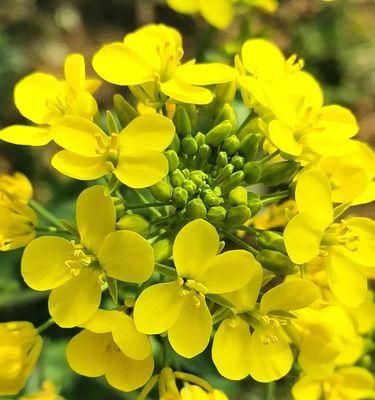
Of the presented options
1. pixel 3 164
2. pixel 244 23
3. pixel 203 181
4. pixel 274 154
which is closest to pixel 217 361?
pixel 203 181

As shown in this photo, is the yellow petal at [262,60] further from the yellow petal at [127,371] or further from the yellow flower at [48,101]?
the yellow petal at [127,371]

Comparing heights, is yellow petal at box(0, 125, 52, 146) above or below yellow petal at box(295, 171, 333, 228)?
below

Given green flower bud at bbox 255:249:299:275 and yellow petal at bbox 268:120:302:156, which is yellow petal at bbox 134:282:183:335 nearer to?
green flower bud at bbox 255:249:299:275

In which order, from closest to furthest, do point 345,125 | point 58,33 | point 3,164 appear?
1. point 345,125
2. point 3,164
3. point 58,33

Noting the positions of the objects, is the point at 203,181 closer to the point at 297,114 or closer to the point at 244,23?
the point at 297,114

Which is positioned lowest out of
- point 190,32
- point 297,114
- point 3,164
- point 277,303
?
point 3,164

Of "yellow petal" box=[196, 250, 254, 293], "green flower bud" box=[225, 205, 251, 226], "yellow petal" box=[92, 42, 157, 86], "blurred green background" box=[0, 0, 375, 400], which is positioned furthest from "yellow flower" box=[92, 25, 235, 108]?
A: "blurred green background" box=[0, 0, 375, 400]

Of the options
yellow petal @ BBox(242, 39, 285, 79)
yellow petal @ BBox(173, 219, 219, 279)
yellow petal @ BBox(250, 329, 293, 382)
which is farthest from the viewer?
yellow petal @ BBox(242, 39, 285, 79)
